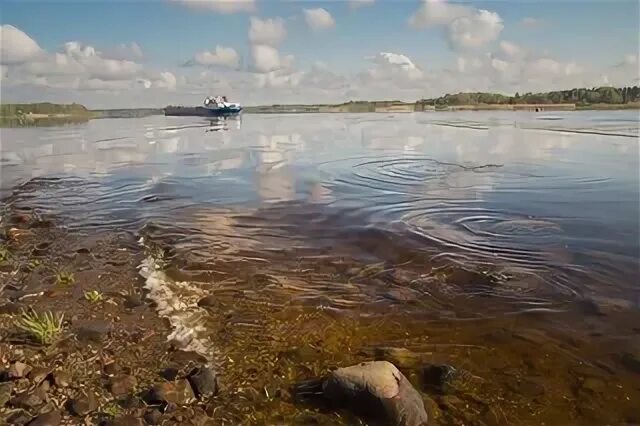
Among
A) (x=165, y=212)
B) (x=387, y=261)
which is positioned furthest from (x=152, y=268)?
(x=165, y=212)

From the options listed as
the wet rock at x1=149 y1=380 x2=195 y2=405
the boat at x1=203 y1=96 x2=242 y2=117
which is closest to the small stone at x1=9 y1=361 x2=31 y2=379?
the wet rock at x1=149 y1=380 x2=195 y2=405

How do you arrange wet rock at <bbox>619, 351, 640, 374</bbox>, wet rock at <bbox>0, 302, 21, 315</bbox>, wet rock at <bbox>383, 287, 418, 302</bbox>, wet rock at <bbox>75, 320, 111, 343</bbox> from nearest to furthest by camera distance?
1. wet rock at <bbox>619, 351, 640, 374</bbox>
2. wet rock at <bbox>75, 320, 111, 343</bbox>
3. wet rock at <bbox>0, 302, 21, 315</bbox>
4. wet rock at <bbox>383, 287, 418, 302</bbox>

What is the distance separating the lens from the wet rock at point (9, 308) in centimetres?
721

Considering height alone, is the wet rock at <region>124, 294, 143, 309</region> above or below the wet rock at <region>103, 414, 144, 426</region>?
above

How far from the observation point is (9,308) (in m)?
7.33

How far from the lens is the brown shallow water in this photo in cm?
562

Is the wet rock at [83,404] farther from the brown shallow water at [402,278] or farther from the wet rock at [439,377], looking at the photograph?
the wet rock at [439,377]

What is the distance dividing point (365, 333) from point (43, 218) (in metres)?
11.3

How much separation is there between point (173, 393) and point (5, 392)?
166cm

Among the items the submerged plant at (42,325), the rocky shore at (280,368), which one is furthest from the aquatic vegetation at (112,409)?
the submerged plant at (42,325)

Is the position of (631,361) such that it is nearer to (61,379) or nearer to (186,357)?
(186,357)

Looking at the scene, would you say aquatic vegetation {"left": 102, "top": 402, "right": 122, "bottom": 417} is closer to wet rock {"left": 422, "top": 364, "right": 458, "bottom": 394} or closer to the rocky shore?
the rocky shore

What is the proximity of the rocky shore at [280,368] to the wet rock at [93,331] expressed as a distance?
0.5 inches

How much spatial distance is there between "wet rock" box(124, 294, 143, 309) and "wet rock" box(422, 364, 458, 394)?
450cm
